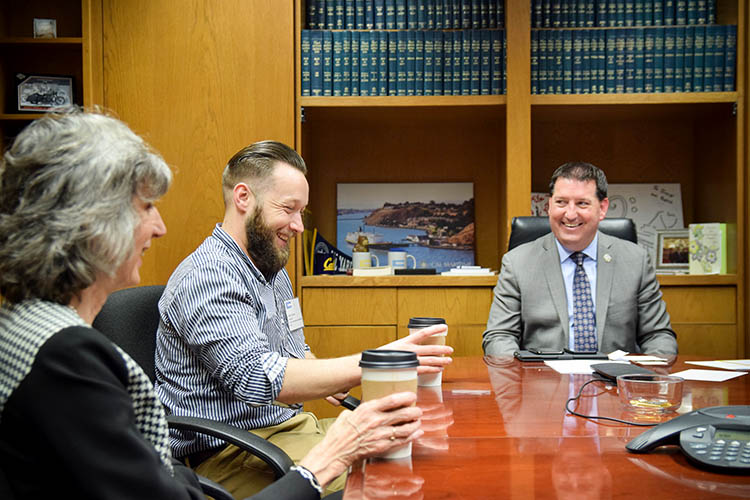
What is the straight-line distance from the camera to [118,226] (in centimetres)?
89

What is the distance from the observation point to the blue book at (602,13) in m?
3.34

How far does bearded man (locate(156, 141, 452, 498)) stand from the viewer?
1448 millimetres

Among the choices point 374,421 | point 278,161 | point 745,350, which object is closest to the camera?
point 374,421

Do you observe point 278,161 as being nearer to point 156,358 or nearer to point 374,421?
point 156,358

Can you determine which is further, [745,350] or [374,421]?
[745,350]

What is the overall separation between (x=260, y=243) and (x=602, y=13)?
2.40m

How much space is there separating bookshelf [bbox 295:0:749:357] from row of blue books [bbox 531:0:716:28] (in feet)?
0.48

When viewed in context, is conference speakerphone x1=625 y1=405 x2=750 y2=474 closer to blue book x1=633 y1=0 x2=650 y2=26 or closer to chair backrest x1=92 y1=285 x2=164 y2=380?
chair backrest x1=92 y1=285 x2=164 y2=380

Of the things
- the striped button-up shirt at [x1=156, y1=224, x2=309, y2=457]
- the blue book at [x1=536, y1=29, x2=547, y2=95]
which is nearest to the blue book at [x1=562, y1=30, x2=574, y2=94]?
the blue book at [x1=536, y1=29, x2=547, y2=95]

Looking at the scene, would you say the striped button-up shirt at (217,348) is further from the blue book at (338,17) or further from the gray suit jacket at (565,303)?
the blue book at (338,17)

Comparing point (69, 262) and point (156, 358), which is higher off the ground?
point (69, 262)

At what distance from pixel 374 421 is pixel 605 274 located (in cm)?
181

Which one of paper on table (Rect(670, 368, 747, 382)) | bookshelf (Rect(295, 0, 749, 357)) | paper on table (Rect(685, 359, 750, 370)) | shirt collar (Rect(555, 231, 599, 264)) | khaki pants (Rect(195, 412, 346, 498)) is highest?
bookshelf (Rect(295, 0, 749, 357))

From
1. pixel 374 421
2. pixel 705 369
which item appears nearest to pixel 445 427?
pixel 374 421
